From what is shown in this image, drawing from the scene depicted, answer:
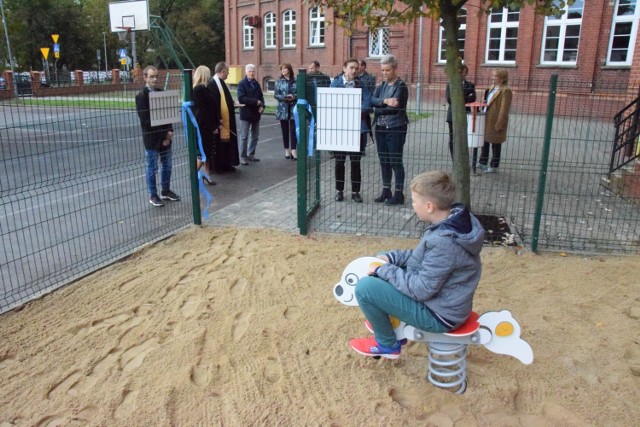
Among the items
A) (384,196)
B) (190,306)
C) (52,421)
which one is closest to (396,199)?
(384,196)

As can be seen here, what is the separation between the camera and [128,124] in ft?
20.1

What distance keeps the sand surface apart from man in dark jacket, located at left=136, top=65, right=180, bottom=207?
197 cm

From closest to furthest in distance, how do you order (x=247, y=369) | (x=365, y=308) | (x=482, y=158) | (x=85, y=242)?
(x=365, y=308) < (x=247, y=369) < (x=85, y=242) < (x=482, y=158)

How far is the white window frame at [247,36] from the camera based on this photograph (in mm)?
34312

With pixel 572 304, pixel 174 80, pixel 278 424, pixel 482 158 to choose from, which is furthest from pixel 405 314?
pixel 482 158

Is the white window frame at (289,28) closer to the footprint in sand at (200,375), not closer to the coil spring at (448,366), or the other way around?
the footprint in sand at (200,375)

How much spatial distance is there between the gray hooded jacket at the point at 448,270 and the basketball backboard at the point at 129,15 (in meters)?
32.1

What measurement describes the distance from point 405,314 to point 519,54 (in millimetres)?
20850

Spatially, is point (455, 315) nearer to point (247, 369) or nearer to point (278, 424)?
point (278, 424)

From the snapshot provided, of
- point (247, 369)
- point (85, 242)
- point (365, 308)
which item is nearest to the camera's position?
point (365, 308)

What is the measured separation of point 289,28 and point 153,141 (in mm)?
26827

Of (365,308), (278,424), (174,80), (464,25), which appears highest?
(464,25)

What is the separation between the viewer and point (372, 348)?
3.44 m

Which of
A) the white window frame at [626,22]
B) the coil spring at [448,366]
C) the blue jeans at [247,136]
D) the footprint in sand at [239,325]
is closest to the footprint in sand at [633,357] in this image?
the coil spring at [448,366]
